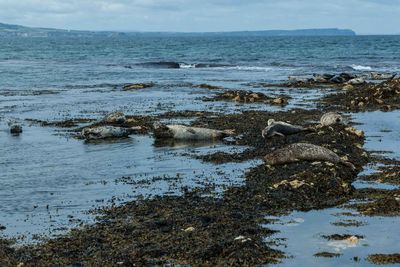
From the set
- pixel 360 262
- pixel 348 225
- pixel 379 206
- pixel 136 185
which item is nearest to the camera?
pixel 360 262

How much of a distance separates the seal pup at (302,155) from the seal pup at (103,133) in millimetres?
6404

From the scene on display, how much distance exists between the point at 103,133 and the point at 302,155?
7.25 m

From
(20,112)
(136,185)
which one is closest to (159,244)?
(136,185)

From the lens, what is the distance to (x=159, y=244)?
31.6 feet

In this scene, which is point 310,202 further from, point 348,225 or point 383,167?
point 383,167

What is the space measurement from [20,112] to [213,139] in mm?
11161

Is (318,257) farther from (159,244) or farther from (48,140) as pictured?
(48,140)

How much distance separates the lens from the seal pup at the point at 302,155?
1479 cm

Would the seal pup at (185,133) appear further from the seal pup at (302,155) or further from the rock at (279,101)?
the rock at (279,101)

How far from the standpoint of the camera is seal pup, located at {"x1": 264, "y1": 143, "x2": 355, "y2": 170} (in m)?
14.8

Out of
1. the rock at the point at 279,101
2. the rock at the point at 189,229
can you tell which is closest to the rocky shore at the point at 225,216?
the rock at the point at 189,229

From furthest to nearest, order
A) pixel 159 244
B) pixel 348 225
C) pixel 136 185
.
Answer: pixel 136 185
pixel 348 225
pixel 159 244

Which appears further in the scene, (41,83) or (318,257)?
(41,83)

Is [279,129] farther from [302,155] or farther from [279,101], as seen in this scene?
[279,101]
